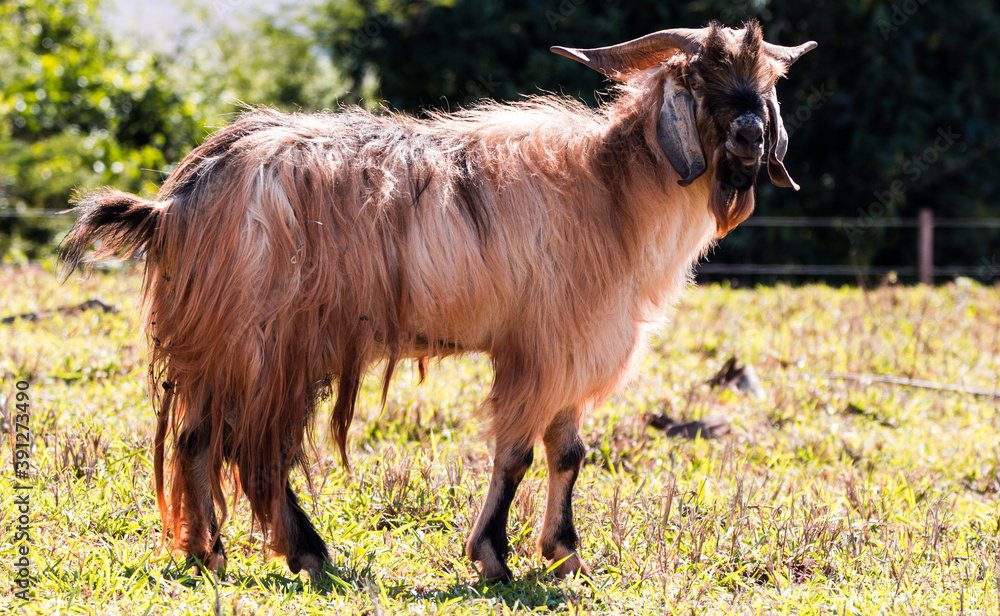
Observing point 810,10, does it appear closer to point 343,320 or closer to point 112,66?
point 112,66

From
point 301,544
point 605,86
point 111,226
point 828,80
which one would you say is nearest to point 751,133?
point 301,544

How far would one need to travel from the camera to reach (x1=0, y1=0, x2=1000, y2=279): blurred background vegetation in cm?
1308

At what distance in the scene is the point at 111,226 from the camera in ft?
11.3

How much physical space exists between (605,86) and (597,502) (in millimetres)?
10434

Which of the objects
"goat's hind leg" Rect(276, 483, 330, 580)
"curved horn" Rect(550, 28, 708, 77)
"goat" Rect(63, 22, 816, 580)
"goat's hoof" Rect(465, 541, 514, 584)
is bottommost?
"goat's hoof" Rect(465, 541, 514, 584)

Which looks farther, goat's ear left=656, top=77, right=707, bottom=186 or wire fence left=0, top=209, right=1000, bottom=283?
wire fence left=0, top=209, right=1000, bottom=283

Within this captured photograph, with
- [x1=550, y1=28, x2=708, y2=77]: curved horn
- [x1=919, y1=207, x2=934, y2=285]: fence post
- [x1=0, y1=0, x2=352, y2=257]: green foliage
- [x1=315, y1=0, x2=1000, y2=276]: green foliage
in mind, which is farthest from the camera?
[x1=315, y1=0, x2=1000, y2=276]: green foliage

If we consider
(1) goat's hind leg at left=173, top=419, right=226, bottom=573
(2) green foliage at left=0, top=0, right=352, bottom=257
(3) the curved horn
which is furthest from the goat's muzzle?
(2) green foliage at left=0, top=0, right=352, bottom=257

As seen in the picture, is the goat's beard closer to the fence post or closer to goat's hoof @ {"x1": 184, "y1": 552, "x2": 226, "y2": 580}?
goat's hoof @ {"x1": 184, "y1": 552, "x2": 226, "y2": 580}

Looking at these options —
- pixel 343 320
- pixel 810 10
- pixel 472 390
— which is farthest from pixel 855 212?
pixel 343 320

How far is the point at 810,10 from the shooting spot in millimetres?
13734

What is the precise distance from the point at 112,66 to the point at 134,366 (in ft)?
32.9

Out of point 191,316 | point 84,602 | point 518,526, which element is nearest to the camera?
point 84,602

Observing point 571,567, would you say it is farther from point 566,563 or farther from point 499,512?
point 499,512
